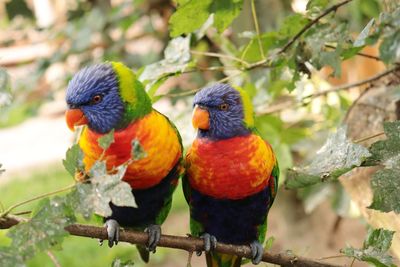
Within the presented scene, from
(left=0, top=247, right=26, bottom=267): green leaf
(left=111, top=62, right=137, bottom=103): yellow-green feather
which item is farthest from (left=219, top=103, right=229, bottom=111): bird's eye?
(left=0, top=247, right=26, bottom=267): green leaf

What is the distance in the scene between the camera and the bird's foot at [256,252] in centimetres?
125

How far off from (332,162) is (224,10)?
378 mm

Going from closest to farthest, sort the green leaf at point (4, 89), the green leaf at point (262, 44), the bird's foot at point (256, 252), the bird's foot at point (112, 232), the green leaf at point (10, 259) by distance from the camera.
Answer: the green leaf at point (10, 259)
the green leaf at point (4, 89)
the bird's foot at point (112, 232)
the bird's foot at point (256, 252)
the green leaf at point (262, 44)

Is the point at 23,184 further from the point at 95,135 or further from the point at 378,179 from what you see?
the point at 378,179

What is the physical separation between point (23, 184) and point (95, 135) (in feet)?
11.8

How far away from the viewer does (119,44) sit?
95.2 inches

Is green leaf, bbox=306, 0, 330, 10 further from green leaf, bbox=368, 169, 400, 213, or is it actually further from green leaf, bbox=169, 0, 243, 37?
green leaf, bbox=368, 169, 400, 213

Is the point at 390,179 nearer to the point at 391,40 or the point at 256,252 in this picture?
the point at 391,40

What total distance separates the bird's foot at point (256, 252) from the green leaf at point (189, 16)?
486 mm

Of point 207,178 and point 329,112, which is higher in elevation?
point 207,178

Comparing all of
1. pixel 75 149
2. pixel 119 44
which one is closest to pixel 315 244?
pixel 119 44

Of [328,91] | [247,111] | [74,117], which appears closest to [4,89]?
[74,117]

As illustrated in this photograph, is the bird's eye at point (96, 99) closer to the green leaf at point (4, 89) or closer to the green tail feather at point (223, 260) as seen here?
the green leaf at point (4, 89)

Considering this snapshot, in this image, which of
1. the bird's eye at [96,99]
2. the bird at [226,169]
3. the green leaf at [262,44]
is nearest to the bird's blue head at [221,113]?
the bird at [226,169]
